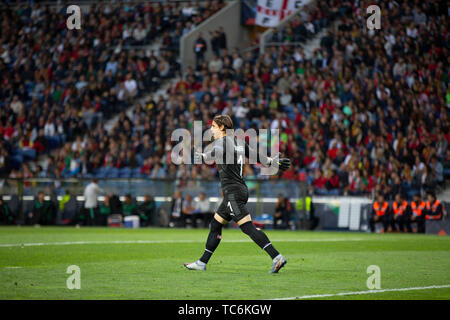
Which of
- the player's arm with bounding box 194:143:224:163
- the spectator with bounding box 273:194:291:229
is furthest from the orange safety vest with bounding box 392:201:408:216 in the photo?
the player's arm with bounding box 194:143:224:163

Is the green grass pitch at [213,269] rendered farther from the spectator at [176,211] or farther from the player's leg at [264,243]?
the spectator at [176,211]

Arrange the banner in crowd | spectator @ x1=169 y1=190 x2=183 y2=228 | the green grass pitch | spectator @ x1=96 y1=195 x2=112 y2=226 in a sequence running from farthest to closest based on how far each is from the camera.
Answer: the banner in crowd, spectator @ x1=96 y1=195 x2=112 y2=226, spectator @ x1=169 y1=190 x2=183 y2=228, the green grass pitch

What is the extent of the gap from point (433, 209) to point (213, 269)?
562 inches

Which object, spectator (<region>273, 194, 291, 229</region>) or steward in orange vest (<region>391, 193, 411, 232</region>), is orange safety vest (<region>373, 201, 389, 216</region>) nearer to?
steward in orange vest (<region>391, 193, 411, 232</region>)

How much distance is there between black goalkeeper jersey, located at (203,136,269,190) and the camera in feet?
37.6

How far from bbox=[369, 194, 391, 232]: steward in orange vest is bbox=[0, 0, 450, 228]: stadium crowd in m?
0.32

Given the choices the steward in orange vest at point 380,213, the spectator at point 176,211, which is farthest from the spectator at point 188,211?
the steward in orange vest at point 380,213

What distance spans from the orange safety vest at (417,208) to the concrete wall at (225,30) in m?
13.3

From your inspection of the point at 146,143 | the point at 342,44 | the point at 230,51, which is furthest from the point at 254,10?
the point at 146,143

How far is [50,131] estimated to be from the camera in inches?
1307

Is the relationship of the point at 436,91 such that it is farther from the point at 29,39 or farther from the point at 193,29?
the point at 29,39

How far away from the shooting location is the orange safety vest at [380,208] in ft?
84.6

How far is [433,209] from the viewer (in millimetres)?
24672
